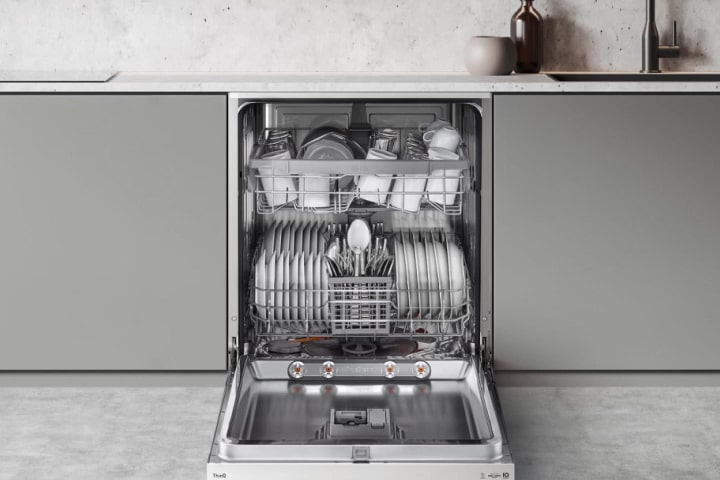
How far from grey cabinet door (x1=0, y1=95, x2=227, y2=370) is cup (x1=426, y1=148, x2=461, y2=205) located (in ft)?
1.93

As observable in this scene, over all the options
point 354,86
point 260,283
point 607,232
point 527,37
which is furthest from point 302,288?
point 527,37

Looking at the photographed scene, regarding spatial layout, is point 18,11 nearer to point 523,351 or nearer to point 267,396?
point 267,396

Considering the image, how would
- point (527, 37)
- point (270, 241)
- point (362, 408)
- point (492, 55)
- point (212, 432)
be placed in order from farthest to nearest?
point (527, 37) → point (492, 55) → point (270, 241) → point (212, 432) → point (362, 408)

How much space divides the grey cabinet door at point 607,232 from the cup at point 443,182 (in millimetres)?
121

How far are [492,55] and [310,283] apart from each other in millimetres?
938

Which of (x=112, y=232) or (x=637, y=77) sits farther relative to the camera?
(x=637, y=77)

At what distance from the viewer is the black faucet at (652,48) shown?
322 cm

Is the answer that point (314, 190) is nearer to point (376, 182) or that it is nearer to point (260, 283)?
point (376, 182)

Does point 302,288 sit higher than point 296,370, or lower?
higher

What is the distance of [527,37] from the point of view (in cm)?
321

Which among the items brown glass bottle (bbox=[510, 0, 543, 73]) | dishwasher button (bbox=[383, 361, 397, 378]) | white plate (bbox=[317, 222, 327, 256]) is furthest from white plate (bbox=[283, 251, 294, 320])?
brown glass bottle (bbox=[510, 0, 543, 73])

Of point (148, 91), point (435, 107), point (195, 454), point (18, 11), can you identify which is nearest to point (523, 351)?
point (435, 107)

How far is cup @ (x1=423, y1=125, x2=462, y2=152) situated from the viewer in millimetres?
2686

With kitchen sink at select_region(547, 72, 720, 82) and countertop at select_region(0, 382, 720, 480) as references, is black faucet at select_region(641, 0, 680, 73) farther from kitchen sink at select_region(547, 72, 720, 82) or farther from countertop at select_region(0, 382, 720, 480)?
countertop at select_region(0, 382, 720, 480)
